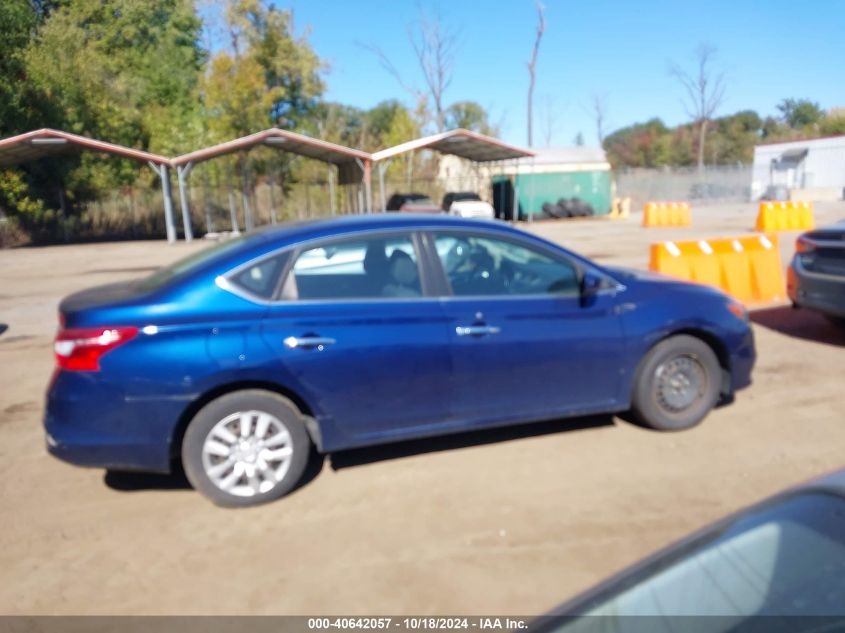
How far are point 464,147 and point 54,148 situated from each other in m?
15.9

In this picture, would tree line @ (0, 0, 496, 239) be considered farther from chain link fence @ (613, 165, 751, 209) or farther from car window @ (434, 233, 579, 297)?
car window @ (434, 233, 579, 297)

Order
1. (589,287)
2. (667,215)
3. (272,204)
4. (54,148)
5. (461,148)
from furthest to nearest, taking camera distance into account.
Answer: (272,204) → (461,148) → (54,148) → (667,215) → (589,287)

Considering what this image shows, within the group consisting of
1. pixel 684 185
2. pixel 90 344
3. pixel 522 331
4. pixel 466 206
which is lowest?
pixel 522 331

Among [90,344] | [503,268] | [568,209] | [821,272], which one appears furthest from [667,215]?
[90,344]

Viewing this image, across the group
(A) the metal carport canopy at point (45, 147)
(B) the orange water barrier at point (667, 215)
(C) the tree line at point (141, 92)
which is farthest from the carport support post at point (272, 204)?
(B) the orange water barrier at point (667, 215)

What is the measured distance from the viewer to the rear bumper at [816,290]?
7035mm

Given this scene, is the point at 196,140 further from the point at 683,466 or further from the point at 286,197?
the point at 683,466

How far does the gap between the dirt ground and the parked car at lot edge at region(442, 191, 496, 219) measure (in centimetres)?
2195

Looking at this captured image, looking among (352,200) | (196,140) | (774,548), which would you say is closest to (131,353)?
(774,548)

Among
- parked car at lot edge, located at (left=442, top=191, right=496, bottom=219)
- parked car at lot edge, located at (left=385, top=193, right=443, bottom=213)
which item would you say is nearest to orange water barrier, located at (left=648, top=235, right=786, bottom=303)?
parked car at lot edge, located at (left=442, top=191, right=496, bottom=219)

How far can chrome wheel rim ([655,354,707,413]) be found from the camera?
5.09 m

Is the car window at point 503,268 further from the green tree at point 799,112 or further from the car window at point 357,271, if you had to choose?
the green tree at point 799,112

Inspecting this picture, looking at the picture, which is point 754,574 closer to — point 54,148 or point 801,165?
point 54,148

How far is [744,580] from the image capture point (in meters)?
1.86
